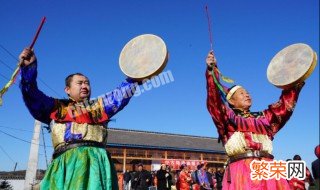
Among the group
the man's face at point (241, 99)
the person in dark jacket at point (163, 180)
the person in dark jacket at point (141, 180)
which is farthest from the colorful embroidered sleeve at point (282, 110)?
the person in dark jacket at point (163, 180)

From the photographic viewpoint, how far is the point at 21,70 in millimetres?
3504

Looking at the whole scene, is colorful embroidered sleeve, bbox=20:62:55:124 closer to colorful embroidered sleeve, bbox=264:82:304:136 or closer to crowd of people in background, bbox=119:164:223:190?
colorful embroidered sleeve, bbox=264:82:304:136

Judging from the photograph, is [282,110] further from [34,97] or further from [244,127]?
[34,97]

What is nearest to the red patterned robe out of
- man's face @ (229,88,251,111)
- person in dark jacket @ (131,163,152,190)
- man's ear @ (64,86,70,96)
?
man's face @ (229,88,251,111)

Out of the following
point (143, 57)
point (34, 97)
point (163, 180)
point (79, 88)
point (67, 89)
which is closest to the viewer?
point (34, 97)

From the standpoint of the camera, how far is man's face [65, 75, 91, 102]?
155 inches

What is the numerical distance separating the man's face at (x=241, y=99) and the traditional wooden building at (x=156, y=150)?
790 inches

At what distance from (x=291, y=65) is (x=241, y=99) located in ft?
2.65

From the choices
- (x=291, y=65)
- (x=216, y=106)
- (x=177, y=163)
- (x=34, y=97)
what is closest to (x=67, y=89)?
(x=34, y=97)

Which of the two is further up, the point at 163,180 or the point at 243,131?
the point at 163,180

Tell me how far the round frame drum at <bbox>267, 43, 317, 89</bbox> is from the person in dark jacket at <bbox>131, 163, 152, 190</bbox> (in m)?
8.25

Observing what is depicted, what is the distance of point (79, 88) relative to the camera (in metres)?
3.96

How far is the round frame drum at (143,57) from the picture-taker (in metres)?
4.11

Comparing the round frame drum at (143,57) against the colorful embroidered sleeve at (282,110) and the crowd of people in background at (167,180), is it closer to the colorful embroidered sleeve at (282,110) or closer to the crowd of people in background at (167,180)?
the colorful embroidered sleeve at (282,110)
